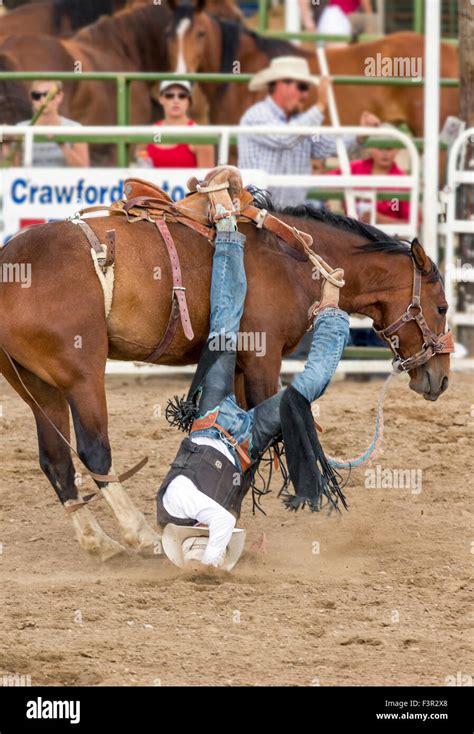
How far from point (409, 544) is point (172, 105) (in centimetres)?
465

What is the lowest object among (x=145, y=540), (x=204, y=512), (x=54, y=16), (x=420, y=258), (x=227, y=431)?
(x=145, y=540)

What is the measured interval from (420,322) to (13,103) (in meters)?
6.39

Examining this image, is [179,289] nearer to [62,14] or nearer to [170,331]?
[170,331]

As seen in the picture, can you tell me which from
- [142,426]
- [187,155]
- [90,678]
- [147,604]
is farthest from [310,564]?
[187,155]

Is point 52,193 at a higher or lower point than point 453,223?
higher

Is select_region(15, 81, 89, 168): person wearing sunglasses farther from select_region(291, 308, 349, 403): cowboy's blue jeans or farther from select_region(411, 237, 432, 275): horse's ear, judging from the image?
select_region(291, 308, 349, 403): cowboy's blue jeans

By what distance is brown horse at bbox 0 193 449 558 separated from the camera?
478 cm

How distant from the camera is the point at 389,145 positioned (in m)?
8.84

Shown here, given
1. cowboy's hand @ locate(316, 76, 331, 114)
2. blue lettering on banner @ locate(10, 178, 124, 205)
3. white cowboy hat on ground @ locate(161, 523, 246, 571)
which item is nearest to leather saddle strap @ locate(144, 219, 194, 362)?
white cowboy hat on ground @ locate(161, 523, 246, 571)

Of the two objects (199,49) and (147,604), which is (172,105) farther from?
(147,604)

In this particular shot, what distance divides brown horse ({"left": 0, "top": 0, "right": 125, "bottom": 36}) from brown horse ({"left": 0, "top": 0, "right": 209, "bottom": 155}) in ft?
1.99

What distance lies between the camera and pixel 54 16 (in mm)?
13023

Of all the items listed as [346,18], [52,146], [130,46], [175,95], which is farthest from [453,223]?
[346,18]

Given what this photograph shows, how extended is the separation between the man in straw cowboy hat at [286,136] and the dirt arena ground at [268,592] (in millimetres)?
2442
